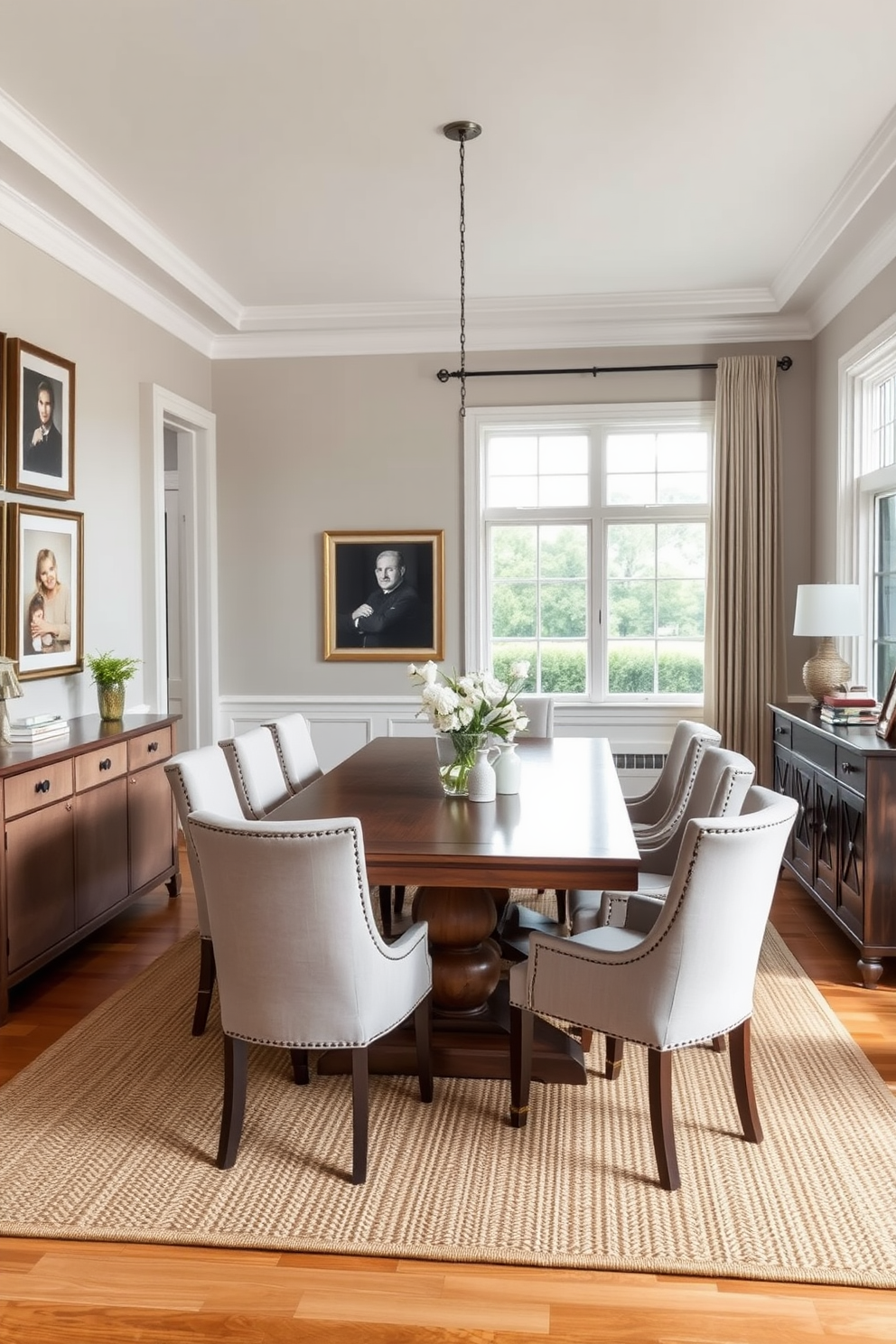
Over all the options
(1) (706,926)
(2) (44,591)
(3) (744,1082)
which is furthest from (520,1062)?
(2) (44,591)

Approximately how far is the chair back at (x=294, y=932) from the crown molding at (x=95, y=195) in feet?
8.88

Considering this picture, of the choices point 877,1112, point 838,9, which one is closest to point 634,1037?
point 877,1112

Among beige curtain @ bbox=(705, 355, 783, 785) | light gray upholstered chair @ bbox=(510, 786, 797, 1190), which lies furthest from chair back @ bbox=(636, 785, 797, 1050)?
beige curtain @ bbox=(705, 355, 783, 785)

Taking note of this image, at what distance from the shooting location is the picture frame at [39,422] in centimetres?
405

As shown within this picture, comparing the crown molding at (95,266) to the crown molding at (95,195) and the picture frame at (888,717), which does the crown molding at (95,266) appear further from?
the picture frame at (888,717)

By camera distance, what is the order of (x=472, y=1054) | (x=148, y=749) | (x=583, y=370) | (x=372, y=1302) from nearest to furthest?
(x=372, y=1302) < (x=472, y=1054) < (x=148, y=749) < (x=583, y=370)

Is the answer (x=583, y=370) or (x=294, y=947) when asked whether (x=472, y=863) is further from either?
(x=583, y=370)

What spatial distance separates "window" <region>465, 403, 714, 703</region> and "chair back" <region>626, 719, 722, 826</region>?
6.54 ft

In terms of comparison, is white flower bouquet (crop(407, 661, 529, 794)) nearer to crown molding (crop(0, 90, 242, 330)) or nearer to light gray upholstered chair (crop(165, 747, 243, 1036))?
light gray upholstered chair (crop(165, 747, 243, 1036))

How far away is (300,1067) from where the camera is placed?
2982 mm

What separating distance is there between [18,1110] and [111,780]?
5.20ft

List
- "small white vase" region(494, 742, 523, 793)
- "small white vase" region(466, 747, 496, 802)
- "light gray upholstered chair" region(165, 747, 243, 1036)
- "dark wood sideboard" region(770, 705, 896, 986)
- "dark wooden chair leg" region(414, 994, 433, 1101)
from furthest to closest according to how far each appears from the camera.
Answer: "dark wood sideboard" region(770, 705, 896, 986) → "small white vase" region(494, 742, 523, 793) → "small white vase" region(466, 747, 496, 802) → "light gray upholstered chair" region(165, 747, 243, 1036) → "dark wooden chair leg" region(414, 994, 433, 1101)

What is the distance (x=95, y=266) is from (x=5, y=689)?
7.04 feet

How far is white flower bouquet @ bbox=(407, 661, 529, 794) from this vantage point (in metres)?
3.12
